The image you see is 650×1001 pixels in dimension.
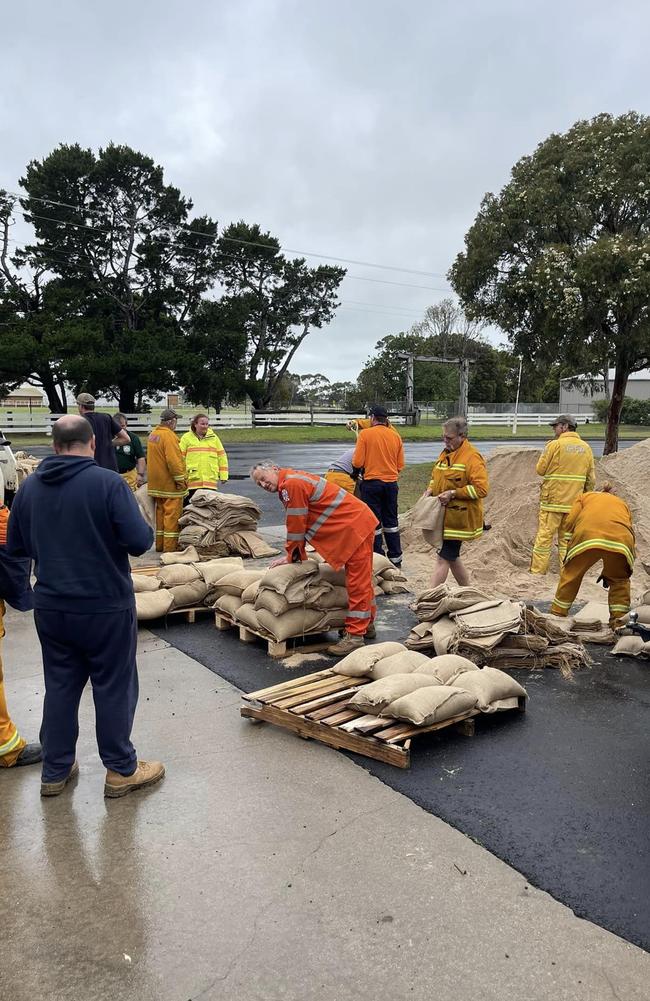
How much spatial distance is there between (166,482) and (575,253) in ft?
40.0

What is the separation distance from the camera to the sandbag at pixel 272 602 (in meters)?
5.89

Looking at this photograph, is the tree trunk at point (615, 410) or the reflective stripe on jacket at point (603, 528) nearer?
the reflective stripe on jacket at point (603, 528)

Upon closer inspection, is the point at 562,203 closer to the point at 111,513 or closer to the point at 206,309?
the point at 111,513

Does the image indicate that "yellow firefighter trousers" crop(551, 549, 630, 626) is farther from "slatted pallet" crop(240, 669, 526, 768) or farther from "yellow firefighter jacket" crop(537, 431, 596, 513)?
"yellow firefighter jacket" crop(537, 431, 596, 513)

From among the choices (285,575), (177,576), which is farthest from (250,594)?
(177,576)

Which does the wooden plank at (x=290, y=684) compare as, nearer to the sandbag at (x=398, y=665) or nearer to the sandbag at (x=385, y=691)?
the sandbag at (x=398, y=665)

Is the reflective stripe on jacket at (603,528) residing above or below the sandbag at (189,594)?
above

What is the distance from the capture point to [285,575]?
5945 millimetres

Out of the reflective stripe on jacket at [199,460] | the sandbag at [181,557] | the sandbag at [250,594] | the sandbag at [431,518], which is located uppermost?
the reflective stripe on jacket at [199,460]

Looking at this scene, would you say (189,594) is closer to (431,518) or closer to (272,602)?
(272,602)

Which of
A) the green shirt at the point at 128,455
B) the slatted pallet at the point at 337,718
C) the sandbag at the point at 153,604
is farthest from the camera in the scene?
the green shirt at the point at 128,455

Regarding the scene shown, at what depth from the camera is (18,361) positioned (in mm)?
32625

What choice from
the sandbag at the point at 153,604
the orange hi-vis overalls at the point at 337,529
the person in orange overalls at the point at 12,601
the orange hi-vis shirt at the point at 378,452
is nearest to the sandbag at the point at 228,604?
the sandbag at the point at 153,604

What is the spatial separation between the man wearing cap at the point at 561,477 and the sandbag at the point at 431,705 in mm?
4604
